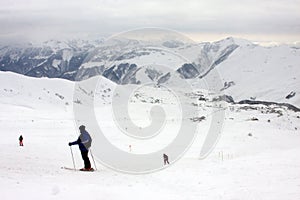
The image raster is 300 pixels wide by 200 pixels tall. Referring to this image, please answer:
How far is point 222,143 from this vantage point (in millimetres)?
42594

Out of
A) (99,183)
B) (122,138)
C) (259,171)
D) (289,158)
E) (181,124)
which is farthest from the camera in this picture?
(181,124)

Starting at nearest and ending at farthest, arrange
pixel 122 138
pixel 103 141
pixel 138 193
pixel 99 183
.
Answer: pixel 138 193 → pixel 99 183 → pixel 103 141 → pixel 122 138

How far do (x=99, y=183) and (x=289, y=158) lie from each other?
42.6 ft

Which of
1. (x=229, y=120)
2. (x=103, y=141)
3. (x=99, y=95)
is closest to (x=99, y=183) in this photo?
(x=103, y=141)

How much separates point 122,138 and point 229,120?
2348 centimetres

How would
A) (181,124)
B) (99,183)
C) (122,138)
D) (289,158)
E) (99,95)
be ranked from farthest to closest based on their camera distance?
(99,95) → (181,124) → (122,138) → (289,158) → (99,183)

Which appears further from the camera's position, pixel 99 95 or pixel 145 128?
pixel 99 95

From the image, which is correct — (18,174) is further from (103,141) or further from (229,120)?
(229,120)

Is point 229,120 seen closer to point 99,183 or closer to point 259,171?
point 259,171

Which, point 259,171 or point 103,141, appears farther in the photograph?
point 103,141

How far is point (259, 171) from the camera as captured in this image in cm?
2022

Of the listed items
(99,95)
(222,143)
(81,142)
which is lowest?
(222,143)

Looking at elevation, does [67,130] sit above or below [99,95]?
below

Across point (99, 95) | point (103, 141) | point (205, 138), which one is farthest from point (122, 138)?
point (99, 95)
